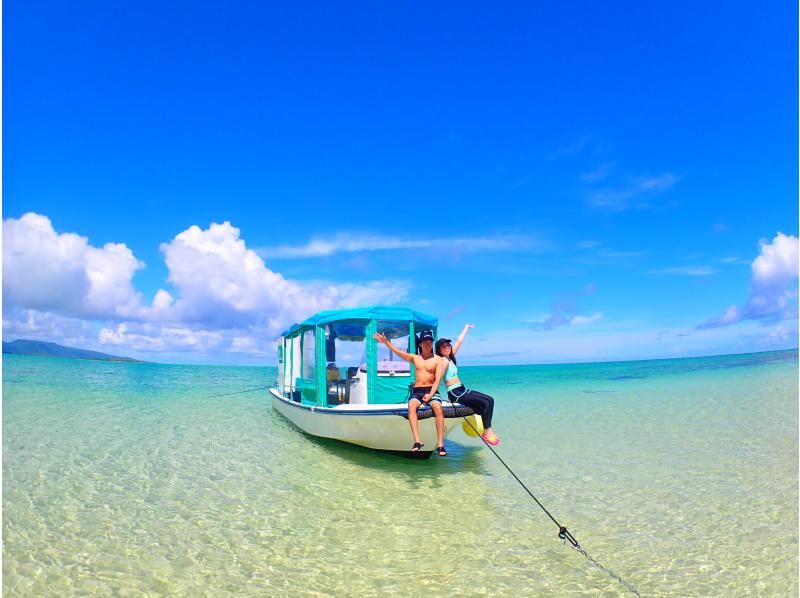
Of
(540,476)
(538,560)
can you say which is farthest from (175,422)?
(538,560)

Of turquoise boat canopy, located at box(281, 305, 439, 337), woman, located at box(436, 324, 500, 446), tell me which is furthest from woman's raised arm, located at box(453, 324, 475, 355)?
turquoise boat canopy, located at box(281, 305, 439, 337)

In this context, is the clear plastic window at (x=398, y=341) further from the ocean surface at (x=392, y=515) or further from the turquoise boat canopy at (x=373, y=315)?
the ocean surface at (x=392, y=515)

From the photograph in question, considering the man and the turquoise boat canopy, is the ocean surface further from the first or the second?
the turquoise boat canopy

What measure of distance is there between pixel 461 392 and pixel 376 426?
2.21 meters

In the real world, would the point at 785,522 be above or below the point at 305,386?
below

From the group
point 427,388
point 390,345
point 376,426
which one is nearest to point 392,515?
point 427,388

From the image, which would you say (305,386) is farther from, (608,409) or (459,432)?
(608,409)

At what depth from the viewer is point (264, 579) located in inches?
232

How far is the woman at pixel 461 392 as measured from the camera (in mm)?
9320

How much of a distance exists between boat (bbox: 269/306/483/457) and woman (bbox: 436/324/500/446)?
17cm

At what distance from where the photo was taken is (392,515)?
8203mm

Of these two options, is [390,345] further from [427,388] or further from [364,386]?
[364,386]

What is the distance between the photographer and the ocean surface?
5871 millimetres

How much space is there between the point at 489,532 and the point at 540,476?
13.0ft
